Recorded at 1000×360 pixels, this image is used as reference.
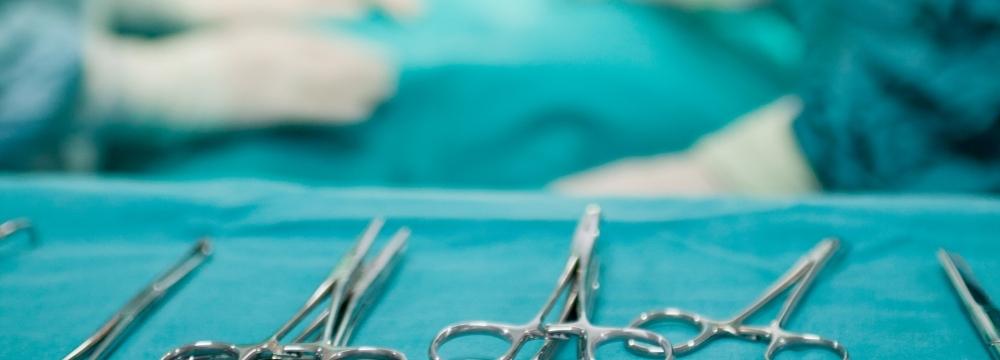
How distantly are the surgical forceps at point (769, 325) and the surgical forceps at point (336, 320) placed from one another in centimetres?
17

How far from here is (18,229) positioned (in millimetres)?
686

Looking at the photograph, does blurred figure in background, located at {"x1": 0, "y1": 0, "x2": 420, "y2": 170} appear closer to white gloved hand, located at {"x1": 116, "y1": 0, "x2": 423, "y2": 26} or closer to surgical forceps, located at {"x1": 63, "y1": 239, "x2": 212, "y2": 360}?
white gloved hand, located at {"x1": 116, "y1": 0, "x2": 423, "y2": 26}

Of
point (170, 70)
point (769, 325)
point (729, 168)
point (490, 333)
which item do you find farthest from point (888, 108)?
point (170, 70)

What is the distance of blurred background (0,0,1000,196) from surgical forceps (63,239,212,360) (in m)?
0.28

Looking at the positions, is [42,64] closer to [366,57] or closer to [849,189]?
[366,57]

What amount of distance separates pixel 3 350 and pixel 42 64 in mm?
435

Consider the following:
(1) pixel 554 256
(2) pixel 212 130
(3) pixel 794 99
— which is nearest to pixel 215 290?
(1) pixel 554 256

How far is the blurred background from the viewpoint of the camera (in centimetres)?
89

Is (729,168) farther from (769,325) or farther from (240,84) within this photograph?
(240,84)

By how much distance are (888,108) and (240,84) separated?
637 mm

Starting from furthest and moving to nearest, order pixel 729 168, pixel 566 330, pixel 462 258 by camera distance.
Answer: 1. pixel 729 168
2. pixel 462 258
3. pixel 566 330

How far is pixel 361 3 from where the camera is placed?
0.98 meters

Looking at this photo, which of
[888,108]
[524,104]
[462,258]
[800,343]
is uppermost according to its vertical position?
[524,104]

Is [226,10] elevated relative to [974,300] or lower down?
elevated
